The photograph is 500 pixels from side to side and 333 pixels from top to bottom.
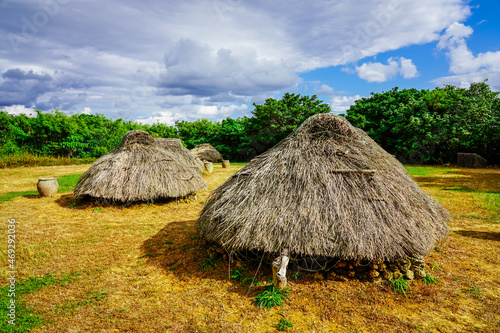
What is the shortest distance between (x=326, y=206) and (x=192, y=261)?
3495 millimetres

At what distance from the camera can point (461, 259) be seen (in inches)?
253

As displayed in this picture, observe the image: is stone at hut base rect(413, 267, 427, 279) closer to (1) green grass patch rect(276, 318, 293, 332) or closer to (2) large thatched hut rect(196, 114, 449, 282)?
(2) large thatched hut rect(196, 114, 449, 282)

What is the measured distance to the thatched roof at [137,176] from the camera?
10.7 m

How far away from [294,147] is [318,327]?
3.89 m

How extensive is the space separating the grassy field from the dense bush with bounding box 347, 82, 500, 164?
645 inches

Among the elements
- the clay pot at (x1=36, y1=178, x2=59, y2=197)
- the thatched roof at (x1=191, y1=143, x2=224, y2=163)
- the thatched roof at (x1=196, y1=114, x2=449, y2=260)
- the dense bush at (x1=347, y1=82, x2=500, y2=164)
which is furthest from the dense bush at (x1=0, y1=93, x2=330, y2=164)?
the thatched roof at (x1=196, y1=114, x2=449, y2=260)

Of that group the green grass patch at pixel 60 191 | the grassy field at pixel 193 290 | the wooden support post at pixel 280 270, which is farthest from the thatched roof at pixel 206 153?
the wooden support post at pixel 280 270

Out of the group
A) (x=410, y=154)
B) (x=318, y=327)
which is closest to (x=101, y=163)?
(x=318, y=327)

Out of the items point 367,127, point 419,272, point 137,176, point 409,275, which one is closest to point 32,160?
point 137,176

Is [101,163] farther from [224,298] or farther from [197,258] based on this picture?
[224,298]

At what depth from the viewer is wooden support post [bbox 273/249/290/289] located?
15.8ft

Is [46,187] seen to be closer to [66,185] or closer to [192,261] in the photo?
[66,185]

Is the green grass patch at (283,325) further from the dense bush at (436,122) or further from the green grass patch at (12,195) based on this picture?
the dense bush at (436,122)

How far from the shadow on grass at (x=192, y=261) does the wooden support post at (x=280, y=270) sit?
1.49 feet
